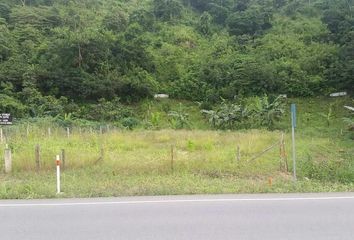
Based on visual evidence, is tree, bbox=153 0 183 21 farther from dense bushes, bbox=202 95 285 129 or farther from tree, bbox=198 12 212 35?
dense bushes, bbox=202 95 285 129

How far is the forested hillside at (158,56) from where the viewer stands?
160 ft

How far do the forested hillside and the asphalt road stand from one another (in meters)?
36.5

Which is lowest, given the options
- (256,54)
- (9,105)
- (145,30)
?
(9,105)

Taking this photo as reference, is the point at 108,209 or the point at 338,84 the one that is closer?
the point at 108,209

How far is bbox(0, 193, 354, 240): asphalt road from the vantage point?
6.14 metres

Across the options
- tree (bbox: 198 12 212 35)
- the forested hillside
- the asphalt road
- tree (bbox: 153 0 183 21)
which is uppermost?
tree (bbox: 153 0 183 21)

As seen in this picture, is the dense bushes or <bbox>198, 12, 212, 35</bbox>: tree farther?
<bbox>198, 12, 212, 35</bbox>: tree

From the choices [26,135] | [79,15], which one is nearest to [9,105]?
[26,135]

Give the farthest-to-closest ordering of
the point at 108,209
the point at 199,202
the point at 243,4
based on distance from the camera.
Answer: the point at 243,4 < the point at 199,202 < the point at 108,209

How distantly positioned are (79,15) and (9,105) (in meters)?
29.1

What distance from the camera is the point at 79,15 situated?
221ft

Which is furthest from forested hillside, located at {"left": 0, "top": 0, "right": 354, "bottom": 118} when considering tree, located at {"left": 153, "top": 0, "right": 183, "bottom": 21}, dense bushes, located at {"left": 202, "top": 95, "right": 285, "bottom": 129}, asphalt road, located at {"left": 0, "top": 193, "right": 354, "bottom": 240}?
asphalt road, located at {"left": 0, "top": 193, "right": 354, "bottom": 240}

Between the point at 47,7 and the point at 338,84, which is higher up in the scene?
the point at 47,7

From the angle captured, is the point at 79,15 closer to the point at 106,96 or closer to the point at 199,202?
the point at 106,96
